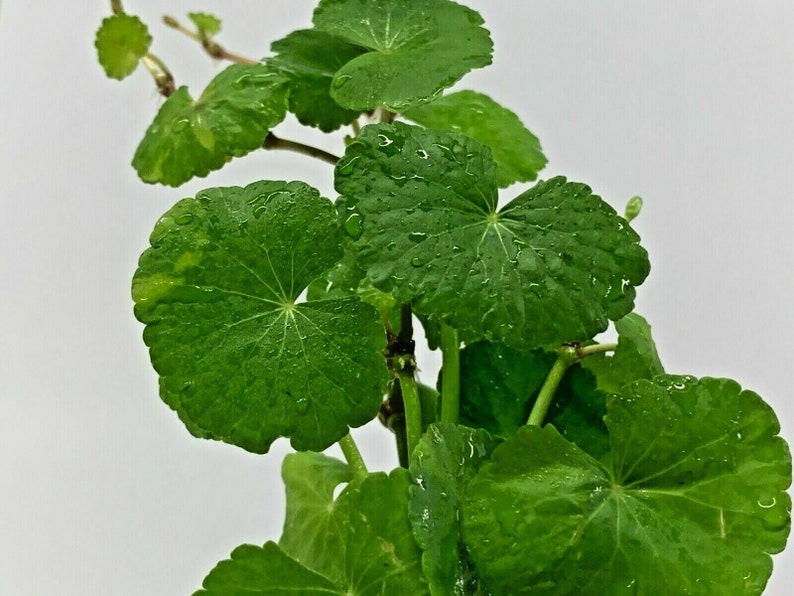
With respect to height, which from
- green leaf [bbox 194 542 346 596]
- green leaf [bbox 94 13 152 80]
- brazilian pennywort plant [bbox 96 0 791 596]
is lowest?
green leaf [bbox 194 542 346 596]

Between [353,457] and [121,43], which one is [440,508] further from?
[121,43]

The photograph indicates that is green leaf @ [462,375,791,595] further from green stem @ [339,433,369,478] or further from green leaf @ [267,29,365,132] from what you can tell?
green leaf @ [267,29,365,132]

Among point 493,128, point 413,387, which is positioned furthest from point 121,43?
point 413,387

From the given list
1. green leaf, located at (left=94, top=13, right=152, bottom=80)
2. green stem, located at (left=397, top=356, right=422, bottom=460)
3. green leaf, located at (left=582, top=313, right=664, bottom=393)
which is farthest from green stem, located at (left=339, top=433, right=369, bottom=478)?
green leaf, located at (left=94, top=13, right=152, bottom=80)

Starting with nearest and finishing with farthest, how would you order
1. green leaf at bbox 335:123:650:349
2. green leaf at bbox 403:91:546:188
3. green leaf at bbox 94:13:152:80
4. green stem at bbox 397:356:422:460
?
1. green leaf at bbox 335:123:650:349
2. green stem at bbox 397:356:422:460
3. green leaf at bbox 403:91:546:188
4. green leaf at bbox 94:13:152:80

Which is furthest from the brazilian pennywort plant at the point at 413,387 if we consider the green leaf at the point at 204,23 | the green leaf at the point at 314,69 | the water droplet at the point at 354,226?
the green leaf at the point at 204,23

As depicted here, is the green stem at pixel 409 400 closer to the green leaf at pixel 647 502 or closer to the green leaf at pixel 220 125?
the green leaf at pixel 647 502

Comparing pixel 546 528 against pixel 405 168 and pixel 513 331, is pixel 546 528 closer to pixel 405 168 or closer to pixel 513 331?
pixel 513 331
